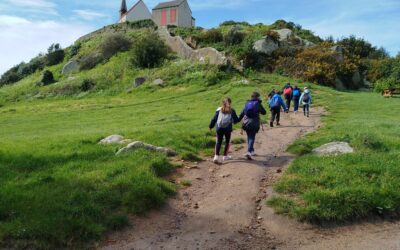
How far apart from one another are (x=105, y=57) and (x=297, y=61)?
25025 millimetres

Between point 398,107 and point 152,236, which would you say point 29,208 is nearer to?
point 152,236

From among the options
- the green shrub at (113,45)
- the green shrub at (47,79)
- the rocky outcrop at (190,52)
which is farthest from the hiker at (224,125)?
the green shrub at (113,45)

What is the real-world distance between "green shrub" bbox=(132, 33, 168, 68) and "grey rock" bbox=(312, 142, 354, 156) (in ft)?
115

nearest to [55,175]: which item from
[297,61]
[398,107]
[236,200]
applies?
[236,200]

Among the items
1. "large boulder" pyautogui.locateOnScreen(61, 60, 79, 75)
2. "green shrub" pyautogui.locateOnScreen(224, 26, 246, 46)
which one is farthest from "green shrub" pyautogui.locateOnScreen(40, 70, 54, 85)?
"green shrub" pyautogui.locateOnScreen(224, 26, 246, 46)

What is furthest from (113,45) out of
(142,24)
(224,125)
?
(224,125)

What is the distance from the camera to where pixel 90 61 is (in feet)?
185

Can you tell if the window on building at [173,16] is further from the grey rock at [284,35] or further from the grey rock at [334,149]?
the grey rock at [334,149]

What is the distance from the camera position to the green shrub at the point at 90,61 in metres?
55.8

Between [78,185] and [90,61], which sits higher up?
[90,61]

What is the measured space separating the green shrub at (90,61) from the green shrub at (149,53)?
9370mm

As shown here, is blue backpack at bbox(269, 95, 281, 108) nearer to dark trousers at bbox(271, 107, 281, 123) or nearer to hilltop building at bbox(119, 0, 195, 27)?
dark trousers at bbox(271, 107, 281, 123)

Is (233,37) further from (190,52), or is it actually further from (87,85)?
(87,85)

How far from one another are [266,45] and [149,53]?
1221 cm
